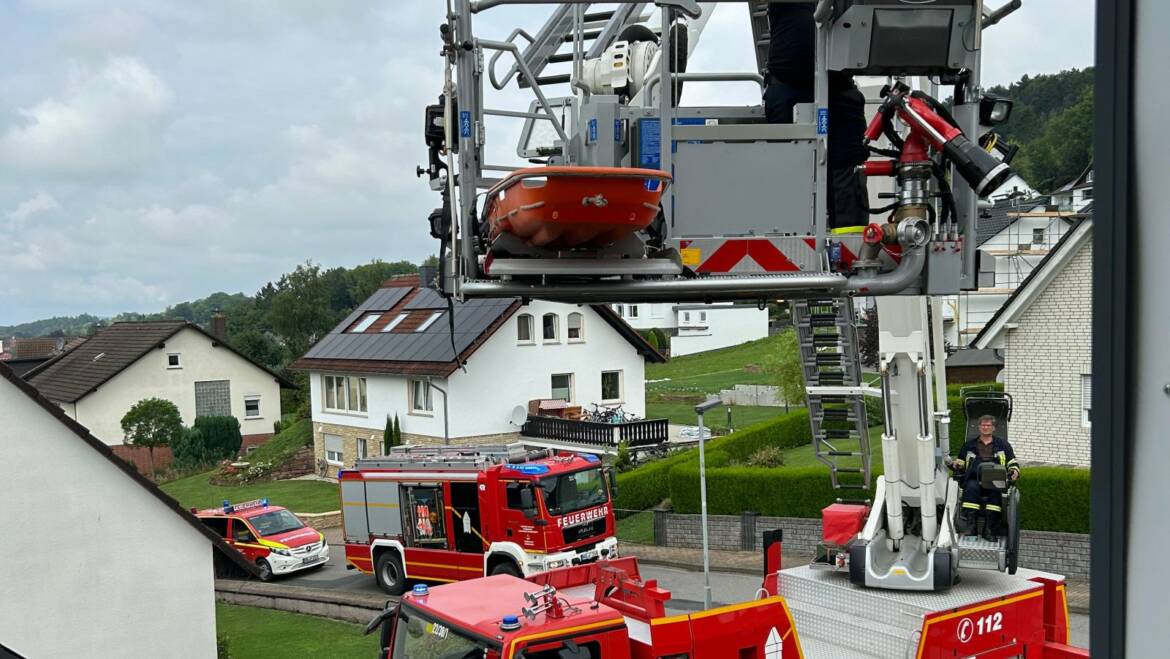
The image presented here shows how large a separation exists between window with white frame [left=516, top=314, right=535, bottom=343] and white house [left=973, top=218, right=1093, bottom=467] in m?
14.4

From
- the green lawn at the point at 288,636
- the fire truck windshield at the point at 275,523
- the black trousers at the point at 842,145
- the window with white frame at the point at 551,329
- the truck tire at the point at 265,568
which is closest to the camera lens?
the black trousers at the point at 842,145

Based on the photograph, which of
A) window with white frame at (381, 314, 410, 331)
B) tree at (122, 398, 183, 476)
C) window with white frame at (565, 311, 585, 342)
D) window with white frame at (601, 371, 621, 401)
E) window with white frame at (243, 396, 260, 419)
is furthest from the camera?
window with white frame at (243, 396, 260, 419)

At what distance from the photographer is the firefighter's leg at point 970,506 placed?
30.5 feet

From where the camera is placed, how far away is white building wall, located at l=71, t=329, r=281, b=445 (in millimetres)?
42969

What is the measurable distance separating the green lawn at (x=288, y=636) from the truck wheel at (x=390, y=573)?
2081 millimetres

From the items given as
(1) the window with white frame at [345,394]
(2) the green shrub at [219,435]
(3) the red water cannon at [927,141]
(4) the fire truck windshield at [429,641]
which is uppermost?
(3) the red water cannon at [927,141]

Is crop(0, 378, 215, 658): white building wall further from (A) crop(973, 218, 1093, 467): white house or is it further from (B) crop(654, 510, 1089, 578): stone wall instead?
(A) crop(973, 218, 1093, 467): white house

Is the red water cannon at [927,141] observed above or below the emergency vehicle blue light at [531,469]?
above

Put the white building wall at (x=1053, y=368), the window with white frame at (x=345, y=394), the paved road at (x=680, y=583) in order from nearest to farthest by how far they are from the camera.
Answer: the paved road at (x=680, y=583) → the white building wall at (x=1053, y=368) → the window with white frame at (x=345, y=394)

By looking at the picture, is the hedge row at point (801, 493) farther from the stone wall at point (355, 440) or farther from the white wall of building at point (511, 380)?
the white wall of building at point (511, 380)

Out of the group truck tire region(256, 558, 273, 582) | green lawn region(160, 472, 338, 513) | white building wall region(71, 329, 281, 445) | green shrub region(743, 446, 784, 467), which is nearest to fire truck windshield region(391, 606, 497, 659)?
truck tire region(256, 558, 273, 582)

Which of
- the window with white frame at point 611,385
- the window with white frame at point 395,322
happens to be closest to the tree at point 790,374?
the window with white frame at point 611,385

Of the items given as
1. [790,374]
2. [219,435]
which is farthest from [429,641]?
[219,435]

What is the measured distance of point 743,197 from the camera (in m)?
5.57
